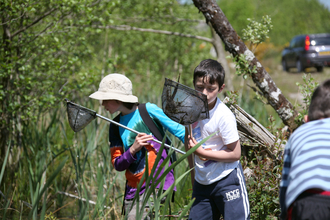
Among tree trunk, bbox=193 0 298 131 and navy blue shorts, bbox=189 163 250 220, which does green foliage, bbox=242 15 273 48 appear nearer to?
tree trunk, bbox=193 0 298 131

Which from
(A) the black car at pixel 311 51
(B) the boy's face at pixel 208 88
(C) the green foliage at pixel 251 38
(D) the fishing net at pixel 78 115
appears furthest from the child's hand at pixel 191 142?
(A) the black car at pixel 311 51

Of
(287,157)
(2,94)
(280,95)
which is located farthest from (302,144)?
(2,94)

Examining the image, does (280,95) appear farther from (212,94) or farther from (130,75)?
(130,75)

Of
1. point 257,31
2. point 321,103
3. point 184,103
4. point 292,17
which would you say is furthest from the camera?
point 292,17

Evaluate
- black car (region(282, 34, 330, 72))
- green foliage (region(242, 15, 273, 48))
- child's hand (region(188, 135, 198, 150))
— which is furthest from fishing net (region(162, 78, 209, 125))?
black car (region(282, 34, 330, 72))

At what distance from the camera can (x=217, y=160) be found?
1820 mm

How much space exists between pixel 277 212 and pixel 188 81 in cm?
619

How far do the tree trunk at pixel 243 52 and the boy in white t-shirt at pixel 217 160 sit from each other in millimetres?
1127

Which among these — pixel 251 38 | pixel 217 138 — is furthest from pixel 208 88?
pixel 251 38

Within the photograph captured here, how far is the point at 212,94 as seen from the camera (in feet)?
6.11

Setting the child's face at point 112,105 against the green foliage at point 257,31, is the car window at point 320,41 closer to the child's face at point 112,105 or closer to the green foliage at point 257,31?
the green foliage at point 257,31

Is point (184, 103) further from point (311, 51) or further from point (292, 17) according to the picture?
point (292, 17)

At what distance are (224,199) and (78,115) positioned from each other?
90cm

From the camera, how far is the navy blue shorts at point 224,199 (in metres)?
1.83
